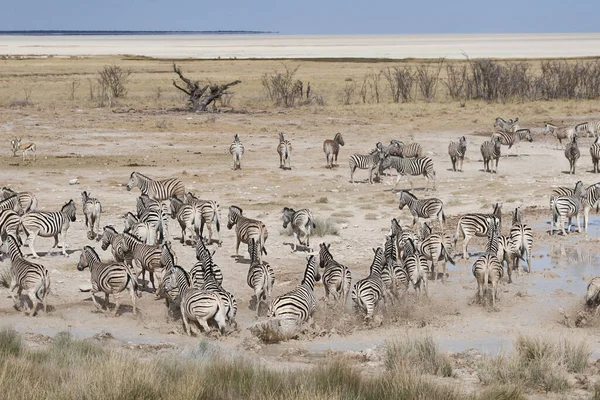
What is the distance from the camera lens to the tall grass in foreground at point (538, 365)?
32.7ft

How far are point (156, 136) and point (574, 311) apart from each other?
76.4 ft

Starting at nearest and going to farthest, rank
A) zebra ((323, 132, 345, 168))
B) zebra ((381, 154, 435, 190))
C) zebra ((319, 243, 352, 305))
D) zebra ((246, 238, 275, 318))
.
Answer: zebra ((246, 238, 275, 318))
zebra ((319, 243, 352, 305))
zebra ((381, 154, 435, 190))
zebra ((323, 132, 345, 168))

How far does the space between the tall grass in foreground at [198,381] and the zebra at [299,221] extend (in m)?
6.69

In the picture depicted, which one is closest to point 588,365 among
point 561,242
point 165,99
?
point 561,242

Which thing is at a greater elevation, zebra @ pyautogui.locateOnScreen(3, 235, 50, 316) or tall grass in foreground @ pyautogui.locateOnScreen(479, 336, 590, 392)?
zebra @ pyautogui.locateOnScreen(3, 235, 50, 316)

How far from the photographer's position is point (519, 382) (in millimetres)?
9867

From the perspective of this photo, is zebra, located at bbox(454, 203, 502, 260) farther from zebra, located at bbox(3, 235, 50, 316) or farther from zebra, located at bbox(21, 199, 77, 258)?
zebra, located at bbox(3, 235, 50, 316)

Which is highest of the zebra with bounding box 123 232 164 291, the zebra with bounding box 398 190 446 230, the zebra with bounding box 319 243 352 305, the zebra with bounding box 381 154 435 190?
the zebra with bounding box 381 154 435 190

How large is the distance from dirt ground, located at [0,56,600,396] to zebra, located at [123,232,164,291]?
48cm

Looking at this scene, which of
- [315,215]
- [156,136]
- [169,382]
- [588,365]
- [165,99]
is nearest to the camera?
[169,382]

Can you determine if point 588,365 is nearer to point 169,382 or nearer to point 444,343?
point 444,343

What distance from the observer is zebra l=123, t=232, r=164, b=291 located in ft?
45.6

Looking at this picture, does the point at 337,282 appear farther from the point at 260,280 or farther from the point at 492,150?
the point at 492,150

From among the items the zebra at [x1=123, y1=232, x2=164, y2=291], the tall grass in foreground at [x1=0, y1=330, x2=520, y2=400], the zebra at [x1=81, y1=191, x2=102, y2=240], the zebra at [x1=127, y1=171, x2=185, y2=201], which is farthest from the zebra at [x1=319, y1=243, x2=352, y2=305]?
the zebra at [x1=127, y1=171, x2=185, y2=201]
